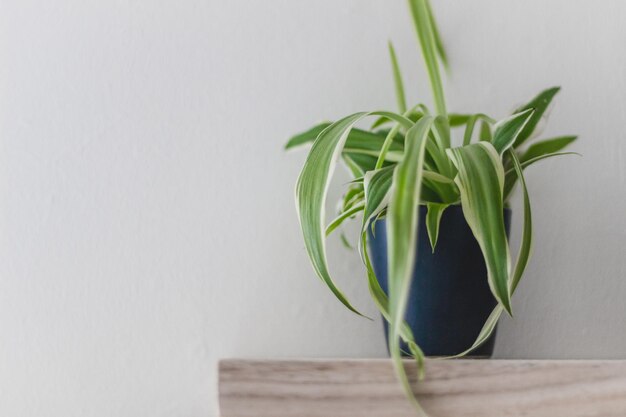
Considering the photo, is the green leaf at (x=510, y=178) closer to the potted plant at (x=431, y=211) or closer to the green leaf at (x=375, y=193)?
the potted plant at (x=431, y=211)

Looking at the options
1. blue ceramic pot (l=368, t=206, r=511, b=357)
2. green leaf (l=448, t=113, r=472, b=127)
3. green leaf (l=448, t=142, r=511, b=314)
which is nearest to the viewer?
green leaf (l=448, t=142, r=511, b=314)

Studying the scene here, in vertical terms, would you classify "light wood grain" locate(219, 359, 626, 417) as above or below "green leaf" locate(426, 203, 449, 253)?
below

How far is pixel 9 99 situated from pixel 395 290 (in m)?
0.59

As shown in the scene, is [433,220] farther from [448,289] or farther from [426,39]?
[426,39]

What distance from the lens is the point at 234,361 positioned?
1.80ft

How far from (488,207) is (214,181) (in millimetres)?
367

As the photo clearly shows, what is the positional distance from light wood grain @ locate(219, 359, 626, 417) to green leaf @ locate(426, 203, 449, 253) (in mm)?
123

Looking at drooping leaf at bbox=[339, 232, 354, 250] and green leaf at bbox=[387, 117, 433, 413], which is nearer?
green leaf at bbox=[387, 117, 433, 413]

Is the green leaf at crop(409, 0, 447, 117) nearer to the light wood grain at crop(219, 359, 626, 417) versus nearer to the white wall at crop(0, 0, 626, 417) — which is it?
the white wall at crop(0, 0, 626, 417)

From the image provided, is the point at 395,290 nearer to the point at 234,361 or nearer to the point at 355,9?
the point at 234,361

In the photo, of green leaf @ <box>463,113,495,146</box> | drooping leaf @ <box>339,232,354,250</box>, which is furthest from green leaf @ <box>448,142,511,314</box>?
drooping leaf @ <box>339,232,354,250</box>

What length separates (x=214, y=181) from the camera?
2.67ft

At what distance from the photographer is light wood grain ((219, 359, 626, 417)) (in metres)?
0.54

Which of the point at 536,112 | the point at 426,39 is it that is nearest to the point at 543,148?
the point at 536,112
